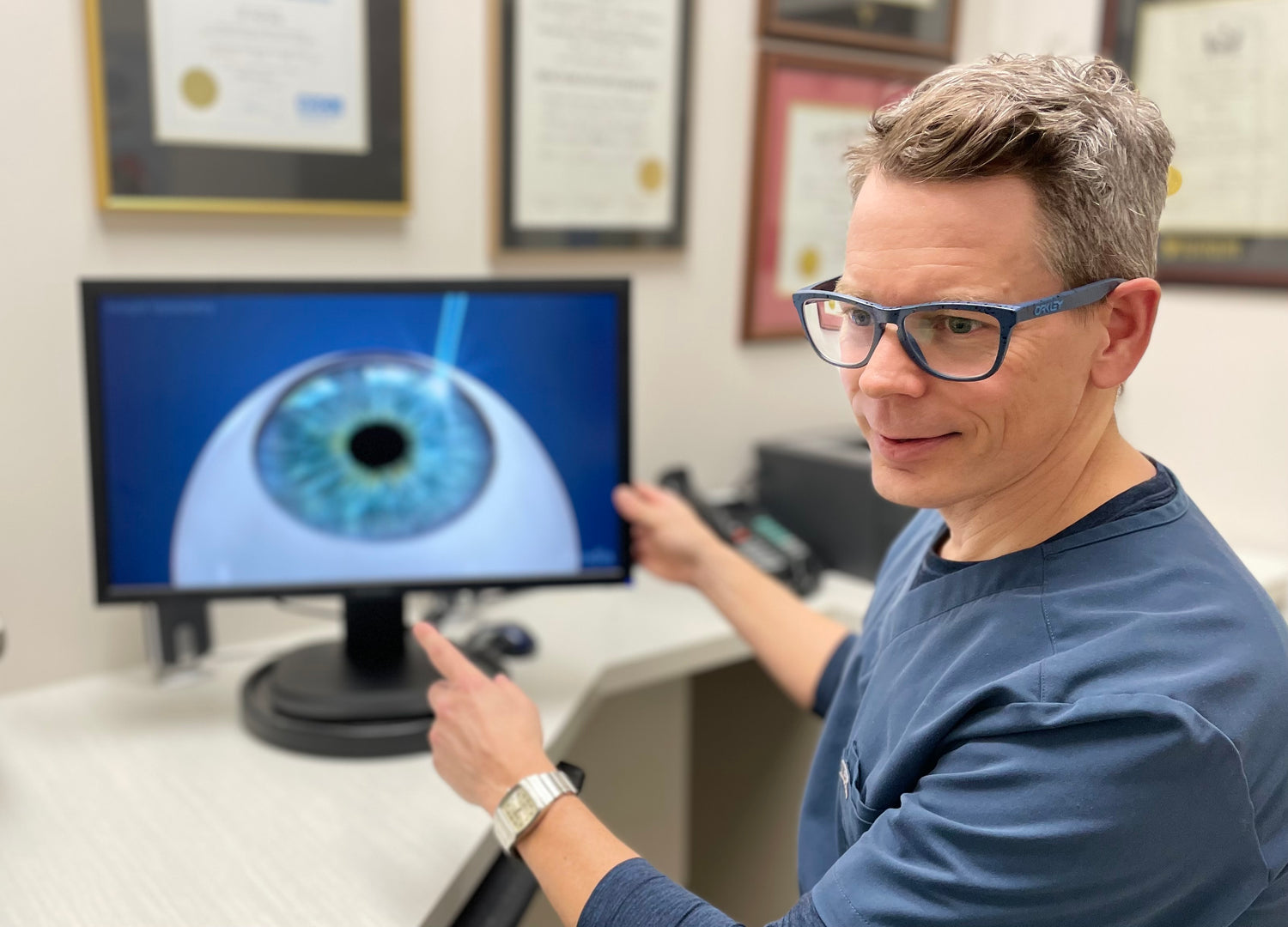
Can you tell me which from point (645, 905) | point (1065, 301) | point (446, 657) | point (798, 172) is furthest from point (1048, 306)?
point (798, 172)

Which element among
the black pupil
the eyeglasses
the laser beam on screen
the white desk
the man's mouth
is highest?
the eyeglasses

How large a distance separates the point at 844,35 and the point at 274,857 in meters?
1.75

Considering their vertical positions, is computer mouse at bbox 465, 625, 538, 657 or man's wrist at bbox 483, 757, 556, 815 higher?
man's wrist at bbox 483, 757, 556, 815

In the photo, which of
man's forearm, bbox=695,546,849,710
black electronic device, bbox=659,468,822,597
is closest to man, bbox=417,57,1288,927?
man's forearm, bbox=695,546,849,710

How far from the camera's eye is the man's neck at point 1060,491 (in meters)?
0.87

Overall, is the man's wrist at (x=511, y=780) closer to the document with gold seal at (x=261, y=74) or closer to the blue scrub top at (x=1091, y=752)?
the blue scrub top at (x=1091, y=752)

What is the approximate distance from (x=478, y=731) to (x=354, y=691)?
0.32 metres

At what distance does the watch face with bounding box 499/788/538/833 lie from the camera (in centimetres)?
97

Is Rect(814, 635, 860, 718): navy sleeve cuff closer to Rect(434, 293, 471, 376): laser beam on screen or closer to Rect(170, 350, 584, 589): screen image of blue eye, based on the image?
Rect(170, 350, 584, 589): screen image of blue eye

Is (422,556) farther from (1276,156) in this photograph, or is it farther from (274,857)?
(1276,156)

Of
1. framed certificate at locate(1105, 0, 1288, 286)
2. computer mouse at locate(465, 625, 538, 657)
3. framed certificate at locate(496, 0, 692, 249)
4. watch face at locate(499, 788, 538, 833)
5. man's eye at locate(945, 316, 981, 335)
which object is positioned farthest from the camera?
framed certificate at locate(1105, 0, 1288, 286)

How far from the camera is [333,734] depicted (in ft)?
4.09

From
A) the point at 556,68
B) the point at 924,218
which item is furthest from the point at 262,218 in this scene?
the point at 924,218

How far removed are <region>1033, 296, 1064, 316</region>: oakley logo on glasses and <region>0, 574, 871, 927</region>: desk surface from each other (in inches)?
28.4
